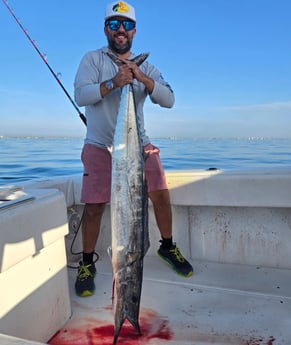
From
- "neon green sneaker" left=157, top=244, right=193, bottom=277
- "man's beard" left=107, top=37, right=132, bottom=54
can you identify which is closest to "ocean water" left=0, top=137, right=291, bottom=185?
"neon green sneaker" left=157, top=244, right=193, bottom=277

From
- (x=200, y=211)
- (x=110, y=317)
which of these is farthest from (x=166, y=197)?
(x=110, y=317)

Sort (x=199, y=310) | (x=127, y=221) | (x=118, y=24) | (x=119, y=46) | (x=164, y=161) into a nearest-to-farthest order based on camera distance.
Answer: (x=127, y=221) → (x=199, y=310) → (x=118, y=24) → (x=119, y=46) → (x=164, y=161)

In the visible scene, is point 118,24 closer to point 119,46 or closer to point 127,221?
point 119,46

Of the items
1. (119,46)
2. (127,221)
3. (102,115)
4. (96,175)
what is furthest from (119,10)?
(127,221)

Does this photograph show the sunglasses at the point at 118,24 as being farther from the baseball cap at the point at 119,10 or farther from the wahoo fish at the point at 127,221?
the wahoo fish at the point at 127,221

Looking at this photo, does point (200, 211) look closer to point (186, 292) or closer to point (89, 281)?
point (186, 292)

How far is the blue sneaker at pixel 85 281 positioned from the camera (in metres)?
2.63

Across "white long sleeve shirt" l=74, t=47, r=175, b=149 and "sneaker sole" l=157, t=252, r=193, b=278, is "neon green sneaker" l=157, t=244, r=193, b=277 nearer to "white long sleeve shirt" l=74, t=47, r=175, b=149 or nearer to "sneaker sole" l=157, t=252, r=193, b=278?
"sneaker sole" l=157, t=252, r=193, b=278

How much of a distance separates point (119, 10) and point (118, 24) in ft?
0.32

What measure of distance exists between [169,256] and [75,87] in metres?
1.59

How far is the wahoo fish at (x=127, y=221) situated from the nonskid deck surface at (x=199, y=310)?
0.31m

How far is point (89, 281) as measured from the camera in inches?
107

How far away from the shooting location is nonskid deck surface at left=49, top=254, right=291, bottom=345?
2049mm

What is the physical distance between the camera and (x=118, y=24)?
2562mm
